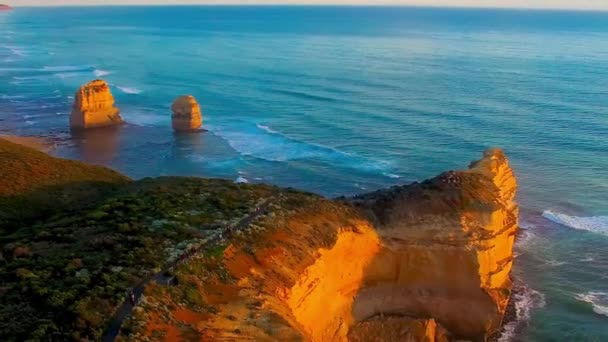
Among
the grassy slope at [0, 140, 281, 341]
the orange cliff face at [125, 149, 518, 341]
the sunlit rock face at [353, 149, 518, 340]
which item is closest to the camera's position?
the grassy slope at [0, 140, 281, 341]

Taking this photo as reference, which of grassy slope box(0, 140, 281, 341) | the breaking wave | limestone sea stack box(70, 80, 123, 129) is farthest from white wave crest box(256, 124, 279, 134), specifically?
grassy slope box(0, 140, 281, 341)

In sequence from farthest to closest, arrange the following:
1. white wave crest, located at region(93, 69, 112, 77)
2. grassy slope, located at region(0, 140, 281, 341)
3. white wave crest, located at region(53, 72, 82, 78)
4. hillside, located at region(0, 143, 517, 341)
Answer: white wave crest, located at region(93, 69, 112, 77) < white wave crest, located at region(53, 72, 82, 78) < hillside, located at region(0, 143, 517, 341) < grassy slope, located at region(0, 140, 281, 341)

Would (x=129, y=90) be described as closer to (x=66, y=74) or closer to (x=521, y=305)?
(x=66, y=74)

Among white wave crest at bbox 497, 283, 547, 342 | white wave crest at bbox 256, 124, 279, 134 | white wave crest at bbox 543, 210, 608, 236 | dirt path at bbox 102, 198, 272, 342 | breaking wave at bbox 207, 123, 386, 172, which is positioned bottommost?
white wave crest at bbox 497, 283, 547, 342

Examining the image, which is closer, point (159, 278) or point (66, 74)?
point (159, 278)

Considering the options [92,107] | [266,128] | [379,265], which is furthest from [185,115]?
[379,265]

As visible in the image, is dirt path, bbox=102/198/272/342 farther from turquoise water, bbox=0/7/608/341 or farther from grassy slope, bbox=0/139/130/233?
turquoise water, bbox=0/7/608/341

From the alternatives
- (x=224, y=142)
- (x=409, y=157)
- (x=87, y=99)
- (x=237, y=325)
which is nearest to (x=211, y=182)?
(x=237, y=325)
